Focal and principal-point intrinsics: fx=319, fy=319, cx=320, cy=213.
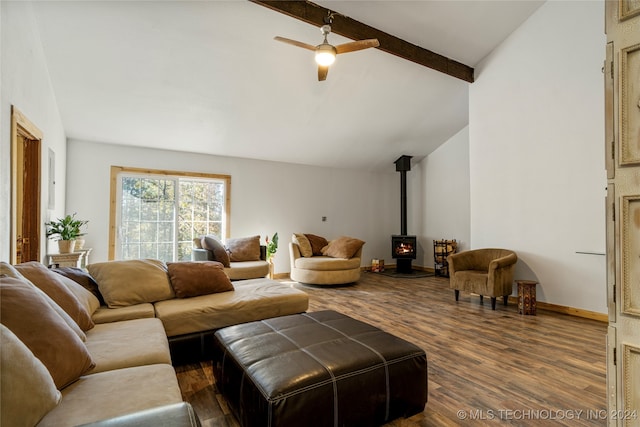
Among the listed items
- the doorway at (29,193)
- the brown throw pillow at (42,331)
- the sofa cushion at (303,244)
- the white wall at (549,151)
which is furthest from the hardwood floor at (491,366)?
the doorway at (29,193)

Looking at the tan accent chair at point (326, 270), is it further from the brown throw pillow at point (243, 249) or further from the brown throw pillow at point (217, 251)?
the brown throw pillow at point (217, 251)

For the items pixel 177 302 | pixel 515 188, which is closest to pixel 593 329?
pixel 515 188

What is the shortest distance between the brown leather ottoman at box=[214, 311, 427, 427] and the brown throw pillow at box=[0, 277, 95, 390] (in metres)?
0.72

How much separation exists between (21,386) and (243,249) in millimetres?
4488

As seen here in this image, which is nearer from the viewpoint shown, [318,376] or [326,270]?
[318,376]

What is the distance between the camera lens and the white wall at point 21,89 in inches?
88.1

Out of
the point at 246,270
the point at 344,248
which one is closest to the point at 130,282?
the point at 246,270

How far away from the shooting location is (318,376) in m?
1.50

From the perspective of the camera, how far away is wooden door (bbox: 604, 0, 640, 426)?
1.10m

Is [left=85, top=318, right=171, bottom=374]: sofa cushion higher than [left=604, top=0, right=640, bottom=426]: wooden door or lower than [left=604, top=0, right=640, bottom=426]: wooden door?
lower

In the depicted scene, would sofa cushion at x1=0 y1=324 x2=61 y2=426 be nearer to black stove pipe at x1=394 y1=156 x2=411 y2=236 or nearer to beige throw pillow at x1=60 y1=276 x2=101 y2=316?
beige throw pillow at x1=60 y1=276 x2=101 y2=316

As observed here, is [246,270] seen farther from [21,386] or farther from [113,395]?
[21,386]

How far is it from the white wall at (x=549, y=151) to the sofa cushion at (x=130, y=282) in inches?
168

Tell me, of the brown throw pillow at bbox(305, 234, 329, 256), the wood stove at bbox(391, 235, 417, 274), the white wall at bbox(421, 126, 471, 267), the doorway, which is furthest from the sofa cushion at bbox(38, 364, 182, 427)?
the white wall at bbox(421, 126, 471, 267)
